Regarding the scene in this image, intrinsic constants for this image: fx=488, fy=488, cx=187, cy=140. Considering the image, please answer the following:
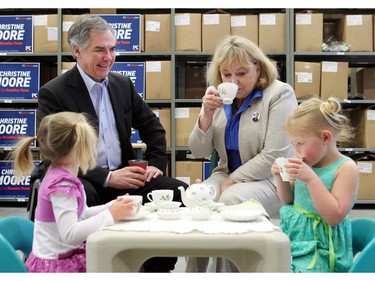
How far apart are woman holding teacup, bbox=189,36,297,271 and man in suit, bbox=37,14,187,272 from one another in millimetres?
265

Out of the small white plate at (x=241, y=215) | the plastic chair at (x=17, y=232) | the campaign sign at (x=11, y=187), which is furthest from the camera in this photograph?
the campaign sign at (x=11, y=187)

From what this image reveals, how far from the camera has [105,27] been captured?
2.26 m

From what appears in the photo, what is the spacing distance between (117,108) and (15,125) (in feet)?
8.01

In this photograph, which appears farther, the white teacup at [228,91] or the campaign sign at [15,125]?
the campaign sign at [15,125]

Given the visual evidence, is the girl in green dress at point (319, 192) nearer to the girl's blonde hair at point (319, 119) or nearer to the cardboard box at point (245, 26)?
the girl's blonde hair at point (319, 119)

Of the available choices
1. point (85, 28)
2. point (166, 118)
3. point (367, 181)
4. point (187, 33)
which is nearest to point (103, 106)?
point (85, 28)

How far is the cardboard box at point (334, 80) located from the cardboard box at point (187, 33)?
3.66 ft

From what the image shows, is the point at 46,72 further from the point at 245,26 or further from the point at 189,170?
the point at 245,26

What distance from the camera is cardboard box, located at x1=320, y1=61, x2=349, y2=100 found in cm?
425

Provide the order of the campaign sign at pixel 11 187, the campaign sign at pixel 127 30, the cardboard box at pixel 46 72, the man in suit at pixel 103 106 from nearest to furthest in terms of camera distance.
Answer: the man in suit at pixel 103 106 → the campaign sign at pixel 127 30 → the campaign sign at pixel 11 187 → the cardboard box at pixel 46 72

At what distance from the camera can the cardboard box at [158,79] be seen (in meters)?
4.31

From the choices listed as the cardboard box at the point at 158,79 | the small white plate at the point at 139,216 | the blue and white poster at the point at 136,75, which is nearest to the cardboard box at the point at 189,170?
the blue and white poster at the point at 136,75

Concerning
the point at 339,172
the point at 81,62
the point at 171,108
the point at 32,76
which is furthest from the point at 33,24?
the point at 339,172

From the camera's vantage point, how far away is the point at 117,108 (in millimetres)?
2314
